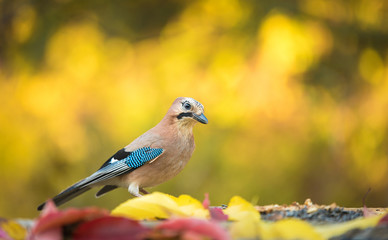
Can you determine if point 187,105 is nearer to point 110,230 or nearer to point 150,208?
point 150,208

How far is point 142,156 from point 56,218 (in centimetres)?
162

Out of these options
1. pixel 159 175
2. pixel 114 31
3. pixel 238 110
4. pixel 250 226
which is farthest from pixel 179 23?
pixel 250 226

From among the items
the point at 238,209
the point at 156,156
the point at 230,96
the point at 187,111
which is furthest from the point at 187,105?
the point at 230,96

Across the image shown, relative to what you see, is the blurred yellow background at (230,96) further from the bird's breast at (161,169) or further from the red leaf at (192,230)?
the red leaf at (192,230)

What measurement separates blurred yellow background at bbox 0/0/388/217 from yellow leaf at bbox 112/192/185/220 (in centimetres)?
399

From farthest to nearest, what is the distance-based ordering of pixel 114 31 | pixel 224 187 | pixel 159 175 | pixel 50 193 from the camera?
pixel 114 31, pixel 50 193, pixel 224 187, pixel 159 175

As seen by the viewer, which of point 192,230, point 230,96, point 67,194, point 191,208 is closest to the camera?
point 192,230

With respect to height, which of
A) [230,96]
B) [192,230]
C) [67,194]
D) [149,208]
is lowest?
[192,230]

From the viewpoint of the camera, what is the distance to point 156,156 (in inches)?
93.2

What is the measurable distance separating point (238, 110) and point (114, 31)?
64.5 inches

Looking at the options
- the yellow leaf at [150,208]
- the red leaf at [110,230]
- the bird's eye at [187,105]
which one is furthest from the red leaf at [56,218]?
the bird's eye at [187,105]

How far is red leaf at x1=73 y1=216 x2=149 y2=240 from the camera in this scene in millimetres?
766

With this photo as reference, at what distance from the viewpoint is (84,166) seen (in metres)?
5.36

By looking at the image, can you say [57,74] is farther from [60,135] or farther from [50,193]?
[50,193]
